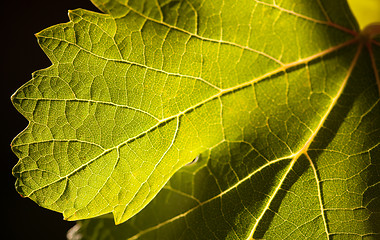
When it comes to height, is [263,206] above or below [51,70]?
below

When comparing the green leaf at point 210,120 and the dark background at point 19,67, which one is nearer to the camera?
the green leaf at point 210,120

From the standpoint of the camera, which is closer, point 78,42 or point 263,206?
point 78,42

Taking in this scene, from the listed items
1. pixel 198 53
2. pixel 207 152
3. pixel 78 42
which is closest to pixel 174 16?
pixel 198 53

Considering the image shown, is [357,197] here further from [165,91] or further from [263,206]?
[165,91]

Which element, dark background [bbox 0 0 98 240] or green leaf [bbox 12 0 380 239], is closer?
green leaf [bbox 12 0 380 239]
